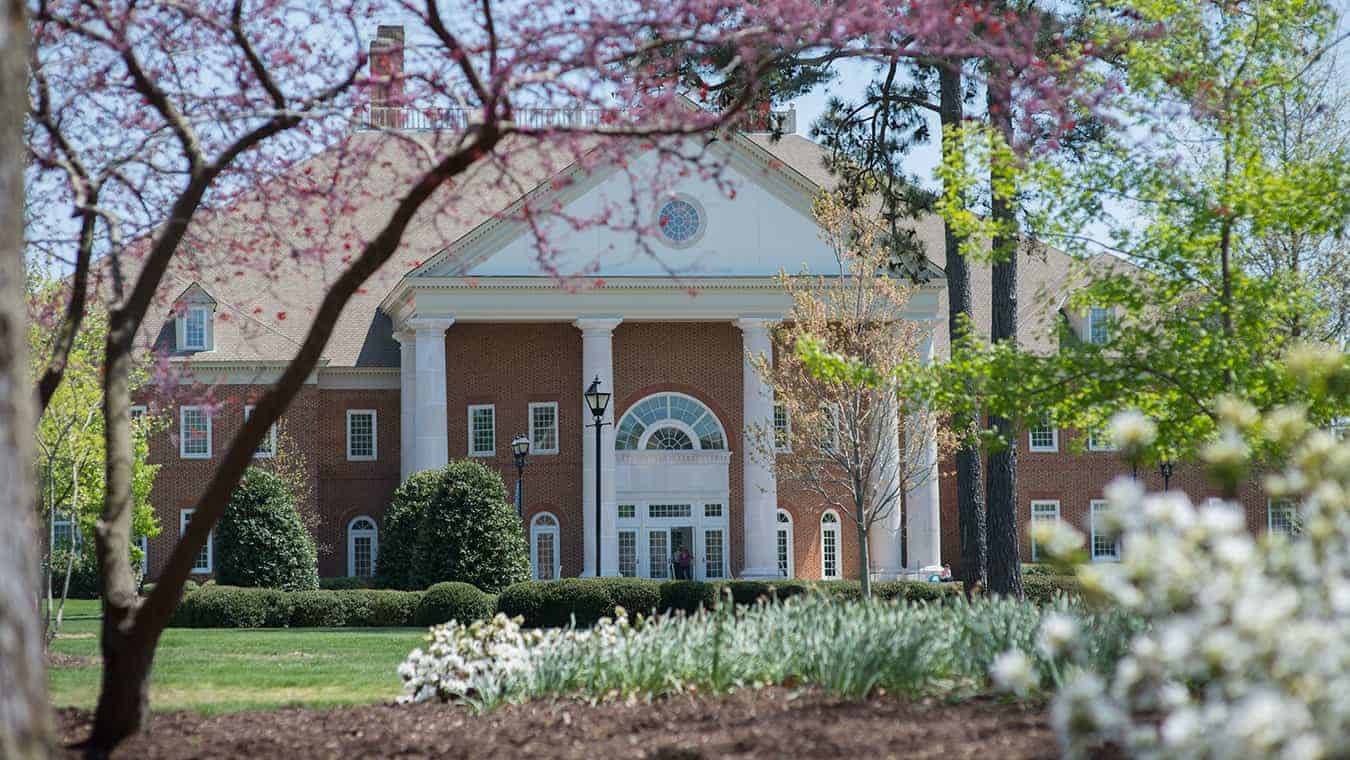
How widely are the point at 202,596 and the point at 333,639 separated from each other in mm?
5258

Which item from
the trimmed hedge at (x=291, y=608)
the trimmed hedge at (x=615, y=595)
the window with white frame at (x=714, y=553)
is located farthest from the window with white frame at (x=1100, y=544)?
the trimmed hedge at (x=291, y=608)

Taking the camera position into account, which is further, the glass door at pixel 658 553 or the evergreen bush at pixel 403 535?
the glass door at pixel 658 553

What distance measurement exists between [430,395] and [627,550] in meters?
7.20

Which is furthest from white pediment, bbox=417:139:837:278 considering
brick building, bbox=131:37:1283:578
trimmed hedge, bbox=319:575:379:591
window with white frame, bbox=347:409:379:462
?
trimmed hedge, bbox=319:575:379:591

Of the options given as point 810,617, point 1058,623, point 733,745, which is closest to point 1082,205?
point 810,617

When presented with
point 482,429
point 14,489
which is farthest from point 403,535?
point 14,489

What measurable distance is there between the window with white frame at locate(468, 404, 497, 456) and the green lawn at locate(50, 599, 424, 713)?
16.8m

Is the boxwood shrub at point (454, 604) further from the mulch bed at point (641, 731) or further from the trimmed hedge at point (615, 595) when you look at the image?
the mulch bed at point (641, 731)

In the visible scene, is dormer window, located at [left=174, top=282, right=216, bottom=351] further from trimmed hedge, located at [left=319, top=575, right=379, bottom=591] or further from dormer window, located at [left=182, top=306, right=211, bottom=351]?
trimmed hedge, located at [left=319, top=575, right=379, bottom=591]

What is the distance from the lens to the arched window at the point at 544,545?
42719 mm

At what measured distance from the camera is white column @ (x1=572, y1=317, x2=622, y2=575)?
40.3m

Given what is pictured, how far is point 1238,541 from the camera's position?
4430 millimetres

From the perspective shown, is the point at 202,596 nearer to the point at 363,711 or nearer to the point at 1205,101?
the point at 363,711

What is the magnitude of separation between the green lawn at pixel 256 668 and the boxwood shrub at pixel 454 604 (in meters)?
0.65
